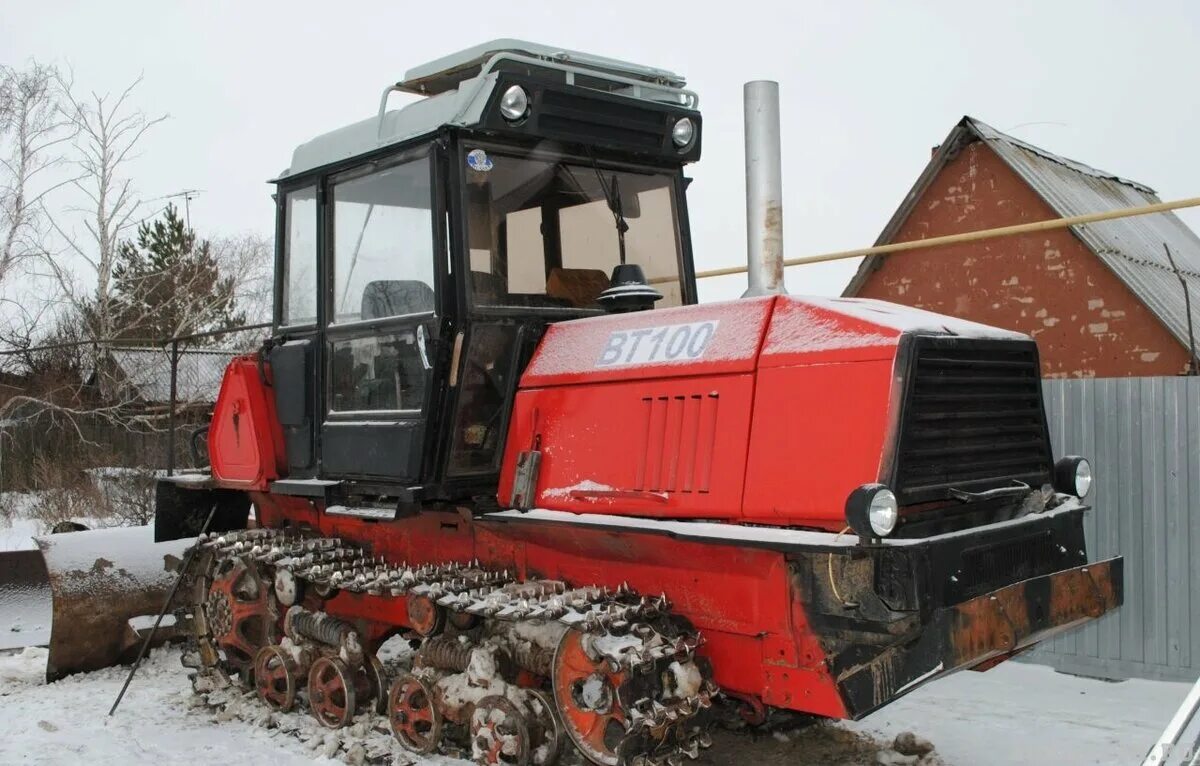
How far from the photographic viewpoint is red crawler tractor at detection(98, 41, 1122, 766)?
396 centimetres

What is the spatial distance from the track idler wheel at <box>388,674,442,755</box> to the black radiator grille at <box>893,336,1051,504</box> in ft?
7.92

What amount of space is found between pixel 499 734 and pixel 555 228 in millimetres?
2313

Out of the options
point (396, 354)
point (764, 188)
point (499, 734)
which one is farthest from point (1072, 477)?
point (396, 354)

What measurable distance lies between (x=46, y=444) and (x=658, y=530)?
52.2 ft

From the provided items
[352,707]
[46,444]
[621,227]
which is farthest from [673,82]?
[46,444]

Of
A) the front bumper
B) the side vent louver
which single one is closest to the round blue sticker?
the side vent louver

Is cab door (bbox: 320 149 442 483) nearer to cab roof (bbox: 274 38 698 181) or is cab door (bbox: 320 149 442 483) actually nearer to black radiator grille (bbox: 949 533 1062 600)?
cab roof (bbox: 274 38 698 181)

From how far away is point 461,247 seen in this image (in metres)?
5.04

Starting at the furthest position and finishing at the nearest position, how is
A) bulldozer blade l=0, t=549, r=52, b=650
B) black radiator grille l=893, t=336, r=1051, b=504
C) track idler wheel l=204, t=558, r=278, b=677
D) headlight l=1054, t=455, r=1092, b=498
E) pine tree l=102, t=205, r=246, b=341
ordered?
pine tree l=102, t=205, r=246, b=341, bulldozer blade l=0, t=549, r=52, b=650, track idler wheel l=204, t=558, r=278, b=677, headlight l=1054, t=455, r=1092, b=498, black radiator grille l=893, t=336, r=1051, b=504

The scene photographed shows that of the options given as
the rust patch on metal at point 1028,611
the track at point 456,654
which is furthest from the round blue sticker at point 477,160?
the rust patch on metal at point 1028,611

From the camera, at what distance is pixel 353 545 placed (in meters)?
Answer: 6.04

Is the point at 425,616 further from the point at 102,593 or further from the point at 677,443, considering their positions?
the point at 102,593

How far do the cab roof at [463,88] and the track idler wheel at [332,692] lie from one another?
8.29 ft

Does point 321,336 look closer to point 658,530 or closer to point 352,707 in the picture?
point 352,707
